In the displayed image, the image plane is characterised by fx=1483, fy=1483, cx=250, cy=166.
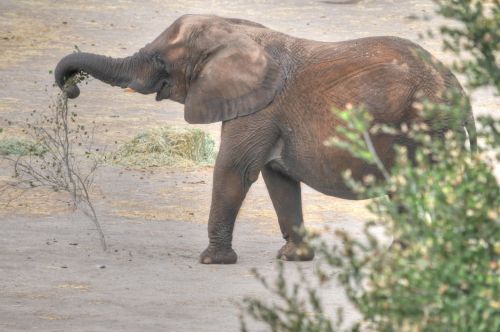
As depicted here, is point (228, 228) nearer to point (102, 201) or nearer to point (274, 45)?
point (274, 45)

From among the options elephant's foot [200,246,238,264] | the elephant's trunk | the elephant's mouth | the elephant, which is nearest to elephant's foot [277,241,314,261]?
the elephant

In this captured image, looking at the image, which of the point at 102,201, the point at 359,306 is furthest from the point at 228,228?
the point at 359,306

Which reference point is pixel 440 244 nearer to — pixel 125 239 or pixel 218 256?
pixel 218 256

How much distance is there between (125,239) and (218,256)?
1.29m

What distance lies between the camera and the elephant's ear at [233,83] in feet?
36.7

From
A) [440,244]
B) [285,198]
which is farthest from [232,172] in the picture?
[440,244]

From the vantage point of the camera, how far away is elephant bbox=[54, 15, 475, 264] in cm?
1082

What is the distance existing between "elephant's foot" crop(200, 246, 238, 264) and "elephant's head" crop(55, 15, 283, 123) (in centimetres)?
99

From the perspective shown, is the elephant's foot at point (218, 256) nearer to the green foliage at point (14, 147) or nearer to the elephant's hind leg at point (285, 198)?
the elephant's hind leg at point (285, 198)

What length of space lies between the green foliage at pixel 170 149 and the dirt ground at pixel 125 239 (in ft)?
1.11

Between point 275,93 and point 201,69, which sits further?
point 201,69

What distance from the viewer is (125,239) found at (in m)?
12.2

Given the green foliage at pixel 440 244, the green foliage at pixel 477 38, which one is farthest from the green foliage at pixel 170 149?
the green foliage at pixel 440 244

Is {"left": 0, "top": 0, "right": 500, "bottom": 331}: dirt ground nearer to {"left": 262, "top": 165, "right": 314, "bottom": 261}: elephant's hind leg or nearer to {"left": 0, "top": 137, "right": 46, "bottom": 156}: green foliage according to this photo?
{"left": 262, "top": 165, "right": 314, "bottom": 261}: elephant's hind leg
